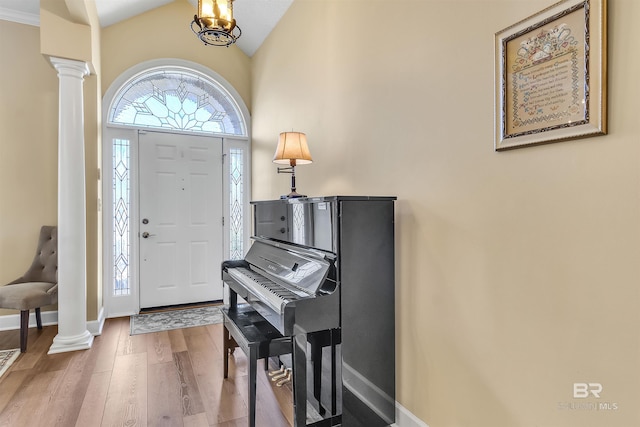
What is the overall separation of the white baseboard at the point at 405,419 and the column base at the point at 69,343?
2.71 metres

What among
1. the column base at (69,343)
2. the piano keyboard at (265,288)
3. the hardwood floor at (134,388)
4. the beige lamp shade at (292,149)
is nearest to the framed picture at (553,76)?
the piano keyboard at (265,288)

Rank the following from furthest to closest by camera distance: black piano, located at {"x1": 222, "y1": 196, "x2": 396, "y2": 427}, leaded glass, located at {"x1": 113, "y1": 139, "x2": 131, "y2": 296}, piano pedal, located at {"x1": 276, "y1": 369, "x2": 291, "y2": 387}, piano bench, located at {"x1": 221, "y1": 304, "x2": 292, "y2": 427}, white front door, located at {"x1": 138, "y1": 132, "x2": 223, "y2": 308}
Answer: white front door, located at {"x1": 138, "y1": 132, "x2": 223, "y2": 308} → leaded glass, located at {"x1": 113, "y1": 139, "x2": 131, "y2": 296} → piano pedal, located at {"x1": 276, "y1": 369, "x2": 291, "y2": 387} → piano bench, located at {"x1": 221, "y1": 304, "x2": 292, "y2": 427} → black piano, located at {"x1": 222, "y1": 196, "x2": 396, "y2": 427}

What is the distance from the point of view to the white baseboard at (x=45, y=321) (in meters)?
3.35

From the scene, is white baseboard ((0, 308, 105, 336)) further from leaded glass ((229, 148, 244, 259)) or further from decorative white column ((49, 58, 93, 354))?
leaded glass ((229, 148, 244, 259))

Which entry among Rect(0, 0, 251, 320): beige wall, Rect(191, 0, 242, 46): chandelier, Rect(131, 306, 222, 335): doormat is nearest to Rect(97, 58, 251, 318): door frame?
Rect(0, 0, 251, 320): beige wall

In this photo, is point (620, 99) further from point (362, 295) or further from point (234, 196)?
point (234, 196)

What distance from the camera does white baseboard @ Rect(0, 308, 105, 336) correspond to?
11.0 ft

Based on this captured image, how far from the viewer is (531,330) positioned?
128cm

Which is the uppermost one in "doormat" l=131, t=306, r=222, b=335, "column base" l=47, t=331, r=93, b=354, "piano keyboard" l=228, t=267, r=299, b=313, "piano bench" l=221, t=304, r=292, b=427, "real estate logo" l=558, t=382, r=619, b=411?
"piano keyboard" l=228, t=267, r=299, b=313

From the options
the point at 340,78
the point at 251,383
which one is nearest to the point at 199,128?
the point at 340,78

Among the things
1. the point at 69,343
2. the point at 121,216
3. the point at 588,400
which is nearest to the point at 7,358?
the point at 69,343

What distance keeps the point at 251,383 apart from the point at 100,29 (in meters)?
3.97

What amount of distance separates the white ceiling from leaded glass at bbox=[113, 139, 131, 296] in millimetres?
1316

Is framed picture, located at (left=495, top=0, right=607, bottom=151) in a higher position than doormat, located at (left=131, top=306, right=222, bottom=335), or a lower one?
higher
